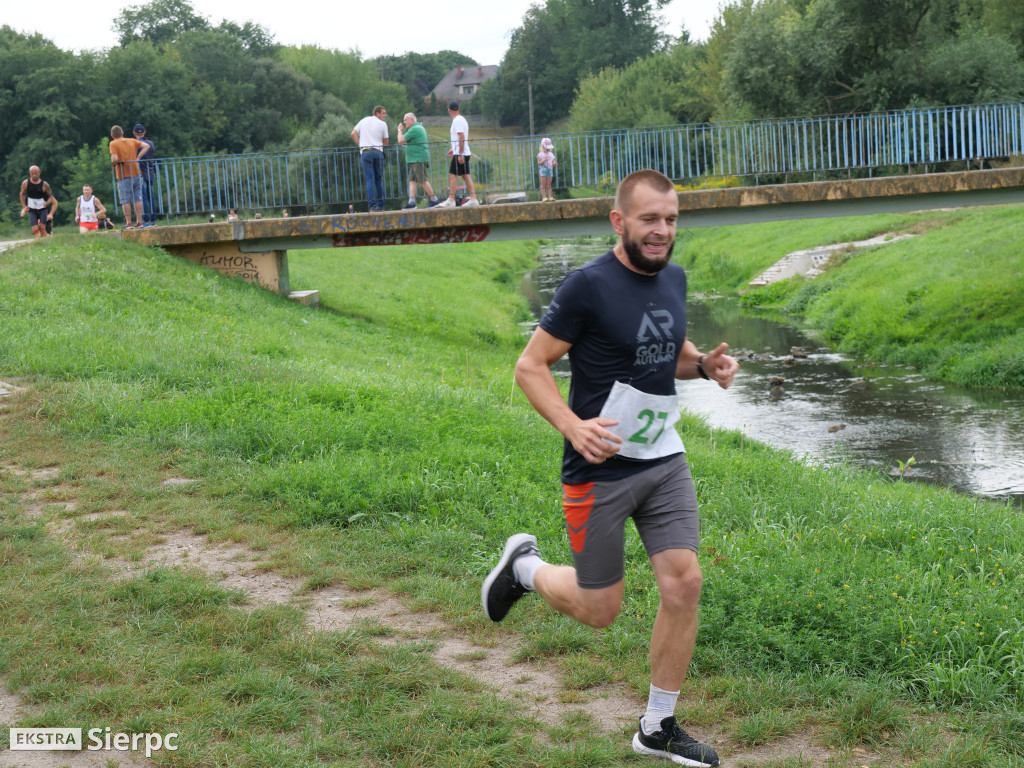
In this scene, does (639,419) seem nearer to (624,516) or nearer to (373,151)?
(624,516)

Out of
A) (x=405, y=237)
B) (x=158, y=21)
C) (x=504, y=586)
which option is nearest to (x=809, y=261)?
(x=405, y=237)

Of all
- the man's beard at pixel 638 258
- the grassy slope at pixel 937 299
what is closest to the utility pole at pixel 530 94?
the grassy slope at pixel 937 299

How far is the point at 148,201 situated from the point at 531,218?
8.45 m

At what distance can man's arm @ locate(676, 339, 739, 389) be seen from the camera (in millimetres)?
4344

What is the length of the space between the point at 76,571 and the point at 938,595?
4.93 m

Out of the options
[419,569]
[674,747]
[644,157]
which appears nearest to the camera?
[674,747]

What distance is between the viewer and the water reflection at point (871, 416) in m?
12.0

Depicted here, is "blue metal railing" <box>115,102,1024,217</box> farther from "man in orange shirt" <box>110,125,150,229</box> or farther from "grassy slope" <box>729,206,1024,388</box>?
"grassy slope" <box>729,206,1024,388</box>

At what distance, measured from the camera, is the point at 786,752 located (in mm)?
4070

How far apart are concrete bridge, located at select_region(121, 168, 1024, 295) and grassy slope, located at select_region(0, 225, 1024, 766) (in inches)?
286

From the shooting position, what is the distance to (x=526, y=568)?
15.0 ft

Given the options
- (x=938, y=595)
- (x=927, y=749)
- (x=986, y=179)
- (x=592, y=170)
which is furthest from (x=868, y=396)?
(x=927, y=749)

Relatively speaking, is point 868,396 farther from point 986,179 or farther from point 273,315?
point 273,315

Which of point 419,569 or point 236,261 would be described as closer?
point 419,569
